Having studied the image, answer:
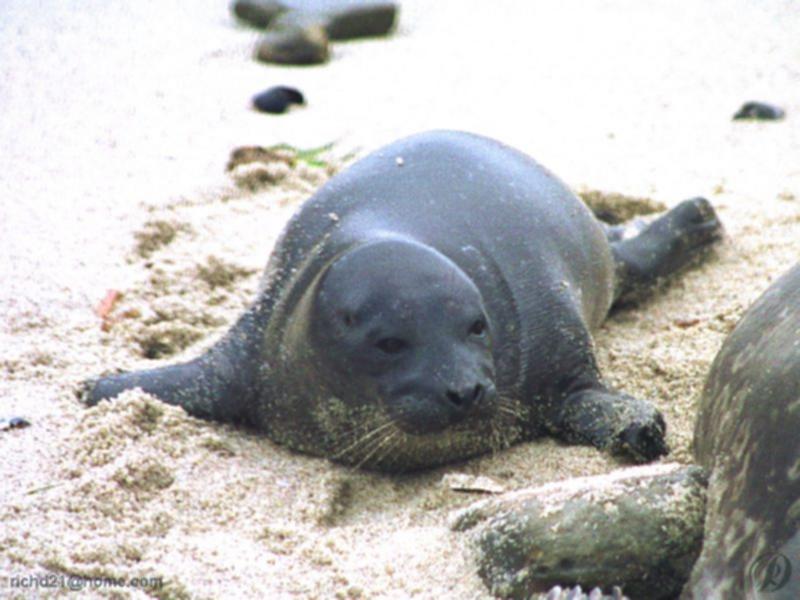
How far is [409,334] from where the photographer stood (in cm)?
339

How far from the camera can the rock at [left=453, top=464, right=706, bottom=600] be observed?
2598 millimetres

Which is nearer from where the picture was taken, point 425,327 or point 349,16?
point 425,327

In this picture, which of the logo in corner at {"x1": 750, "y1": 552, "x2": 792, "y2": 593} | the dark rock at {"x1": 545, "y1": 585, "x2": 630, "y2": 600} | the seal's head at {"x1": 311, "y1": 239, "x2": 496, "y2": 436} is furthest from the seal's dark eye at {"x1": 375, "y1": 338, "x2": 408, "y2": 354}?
the logo in corner at {"x1": 750, "y1": 552, "x2": 792, "y2": 593}

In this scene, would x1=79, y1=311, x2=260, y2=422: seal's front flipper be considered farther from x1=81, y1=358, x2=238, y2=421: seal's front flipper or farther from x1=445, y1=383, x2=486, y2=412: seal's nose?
x1=445, y1=383, x2=486, y2=412: seal's nose

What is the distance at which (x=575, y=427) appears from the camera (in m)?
3.70

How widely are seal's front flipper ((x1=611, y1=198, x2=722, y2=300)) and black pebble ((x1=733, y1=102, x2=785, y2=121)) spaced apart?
154cm

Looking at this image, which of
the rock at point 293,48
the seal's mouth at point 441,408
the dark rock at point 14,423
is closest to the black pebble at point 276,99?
the rock at point 293,48

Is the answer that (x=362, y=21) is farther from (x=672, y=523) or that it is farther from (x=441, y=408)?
(x=672, y=523)

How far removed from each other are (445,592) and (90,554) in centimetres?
79

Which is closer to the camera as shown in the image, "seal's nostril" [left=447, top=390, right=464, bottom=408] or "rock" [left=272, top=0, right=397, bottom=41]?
"seal's nostril" [left=447, top=390, right=464, bottom=408]

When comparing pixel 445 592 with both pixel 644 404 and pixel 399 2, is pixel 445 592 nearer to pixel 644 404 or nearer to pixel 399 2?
pixel 644 404

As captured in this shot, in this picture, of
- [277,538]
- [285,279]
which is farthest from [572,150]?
[277,538]

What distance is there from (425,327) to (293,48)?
455cm

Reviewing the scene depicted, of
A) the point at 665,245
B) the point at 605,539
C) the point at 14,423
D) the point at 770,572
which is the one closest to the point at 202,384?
the point at 14,423
